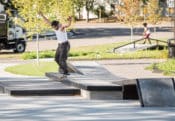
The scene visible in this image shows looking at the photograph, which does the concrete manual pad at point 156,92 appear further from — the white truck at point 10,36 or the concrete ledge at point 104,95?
the white truck at point 10,36

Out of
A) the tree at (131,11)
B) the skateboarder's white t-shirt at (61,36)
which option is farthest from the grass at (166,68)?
the tree at (131,11)

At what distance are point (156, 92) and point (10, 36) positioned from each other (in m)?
26.7

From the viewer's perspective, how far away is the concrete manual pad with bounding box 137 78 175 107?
1380cm

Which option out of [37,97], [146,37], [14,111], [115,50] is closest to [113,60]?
[115,50]

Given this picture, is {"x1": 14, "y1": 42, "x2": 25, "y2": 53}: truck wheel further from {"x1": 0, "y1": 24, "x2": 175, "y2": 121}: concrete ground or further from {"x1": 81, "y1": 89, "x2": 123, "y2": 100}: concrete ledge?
{"x1": 81, "y1": 89, "x2": 123, "y2": 100}: concrete ledge

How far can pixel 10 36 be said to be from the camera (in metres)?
39.9

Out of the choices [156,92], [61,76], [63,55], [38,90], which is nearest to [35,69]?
[61,76]

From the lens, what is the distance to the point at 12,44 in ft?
132

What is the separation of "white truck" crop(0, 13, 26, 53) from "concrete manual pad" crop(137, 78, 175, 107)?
1012 inches

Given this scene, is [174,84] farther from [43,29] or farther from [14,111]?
[43,29]

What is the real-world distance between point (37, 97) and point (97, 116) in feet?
10.4

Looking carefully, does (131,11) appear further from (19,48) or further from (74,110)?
(74,110)

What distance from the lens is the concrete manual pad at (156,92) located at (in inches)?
543

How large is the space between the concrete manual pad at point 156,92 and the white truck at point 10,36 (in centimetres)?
2571
